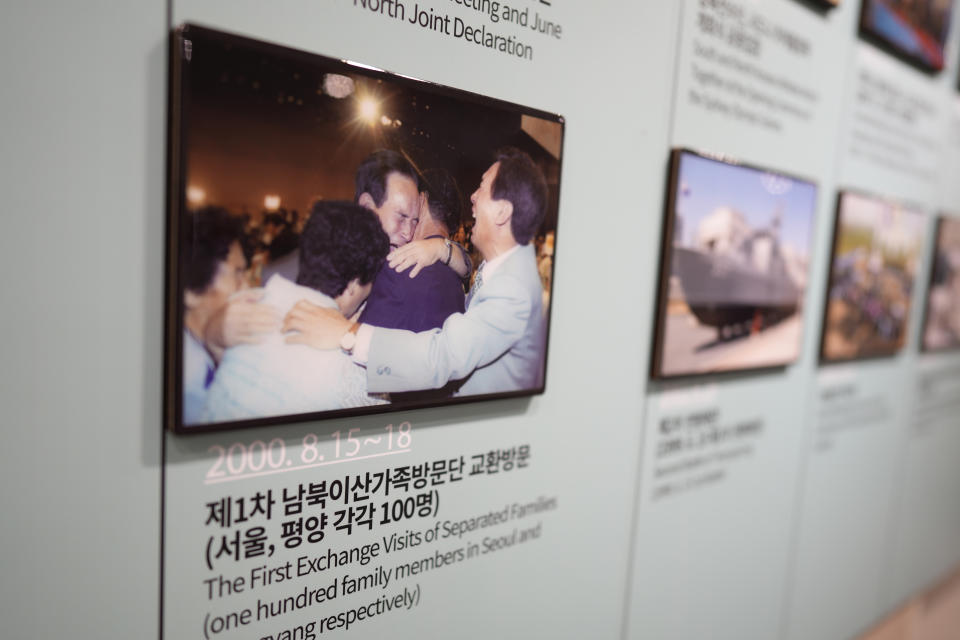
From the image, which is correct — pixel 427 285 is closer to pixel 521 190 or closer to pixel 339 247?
pixel 339 247

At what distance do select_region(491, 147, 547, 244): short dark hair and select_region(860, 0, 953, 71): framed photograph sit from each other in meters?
1.85

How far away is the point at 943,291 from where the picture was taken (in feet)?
10.3

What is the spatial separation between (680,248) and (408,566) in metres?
1.18

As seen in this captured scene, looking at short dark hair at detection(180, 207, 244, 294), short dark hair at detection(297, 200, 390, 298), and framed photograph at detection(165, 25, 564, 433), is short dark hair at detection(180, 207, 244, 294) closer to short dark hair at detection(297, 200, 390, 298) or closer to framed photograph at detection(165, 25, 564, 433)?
framed photograph at detection(165, 25, 564, 433)

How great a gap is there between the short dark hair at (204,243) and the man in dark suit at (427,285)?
0.96 ft

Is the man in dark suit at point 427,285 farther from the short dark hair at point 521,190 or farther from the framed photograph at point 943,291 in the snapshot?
the framed photograph at point 943,291

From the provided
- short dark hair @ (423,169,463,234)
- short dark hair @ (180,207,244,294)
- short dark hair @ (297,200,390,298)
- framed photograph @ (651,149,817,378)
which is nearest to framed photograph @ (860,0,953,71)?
framed photograph @ (651,149,817,378)

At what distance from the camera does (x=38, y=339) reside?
936 millimetres

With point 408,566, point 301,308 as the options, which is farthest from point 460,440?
point 301,308


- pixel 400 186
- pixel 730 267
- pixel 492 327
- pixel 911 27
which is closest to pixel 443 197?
pixel 400 186

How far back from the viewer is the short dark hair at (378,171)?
45.3 inches

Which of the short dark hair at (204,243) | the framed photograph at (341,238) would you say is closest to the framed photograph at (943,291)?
the framed photograph at (341,238)

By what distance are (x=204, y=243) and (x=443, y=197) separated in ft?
1.60

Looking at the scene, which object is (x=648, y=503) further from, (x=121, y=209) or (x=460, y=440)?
(x=121, y=209)
